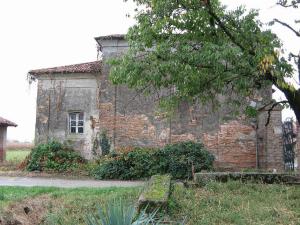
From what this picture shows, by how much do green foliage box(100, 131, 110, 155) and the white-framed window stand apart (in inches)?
61.2

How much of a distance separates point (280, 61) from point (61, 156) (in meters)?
14.1

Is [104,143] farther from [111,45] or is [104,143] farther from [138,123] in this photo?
[111,45]

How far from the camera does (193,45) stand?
38.4ft

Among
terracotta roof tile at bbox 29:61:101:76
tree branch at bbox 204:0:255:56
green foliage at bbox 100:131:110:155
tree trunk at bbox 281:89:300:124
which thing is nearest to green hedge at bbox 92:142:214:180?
green foliage at bbox 100:131:110:155

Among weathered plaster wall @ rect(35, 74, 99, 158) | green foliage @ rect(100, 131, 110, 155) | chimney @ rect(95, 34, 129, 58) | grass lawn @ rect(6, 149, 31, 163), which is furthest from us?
grass lawn @ rect(6, 149, 31, 163)

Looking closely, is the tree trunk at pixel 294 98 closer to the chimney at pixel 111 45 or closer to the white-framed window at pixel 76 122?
the chimney at pixel 111 45

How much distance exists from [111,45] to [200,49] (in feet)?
38.8

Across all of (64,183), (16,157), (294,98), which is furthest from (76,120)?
(294,98)

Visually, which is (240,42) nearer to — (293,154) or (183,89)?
(183,89)

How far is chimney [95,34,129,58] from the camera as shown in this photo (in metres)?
22.1

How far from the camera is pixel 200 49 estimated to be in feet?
36.5

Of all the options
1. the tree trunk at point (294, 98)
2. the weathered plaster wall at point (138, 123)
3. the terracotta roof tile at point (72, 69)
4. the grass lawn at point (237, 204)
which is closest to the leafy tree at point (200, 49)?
the tree trunk at point (294, 98)

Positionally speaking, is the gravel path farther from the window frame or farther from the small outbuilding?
the small outbuilding

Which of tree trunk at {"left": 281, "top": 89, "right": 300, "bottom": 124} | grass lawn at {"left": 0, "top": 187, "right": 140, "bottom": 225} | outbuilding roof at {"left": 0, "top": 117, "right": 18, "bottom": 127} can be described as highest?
outbuilding roof at {"left": 0, "top": 117, "right": 18, "bottom": 127}
